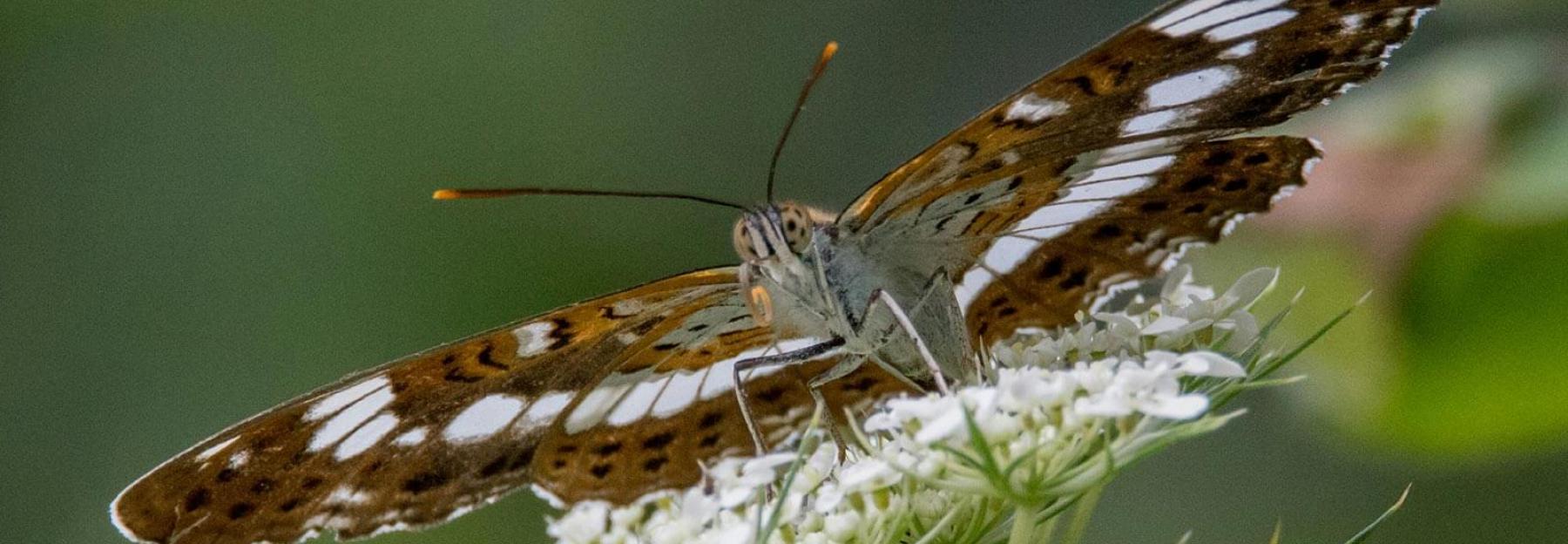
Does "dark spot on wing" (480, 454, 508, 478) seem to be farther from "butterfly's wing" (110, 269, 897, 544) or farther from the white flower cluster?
the white flower cluster

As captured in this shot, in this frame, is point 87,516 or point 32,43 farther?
point 32,43

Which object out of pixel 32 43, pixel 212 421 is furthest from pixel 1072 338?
pixel 32 43

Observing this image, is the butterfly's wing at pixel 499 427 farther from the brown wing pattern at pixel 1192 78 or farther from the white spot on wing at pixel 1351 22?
the white spot on wing at pixel 1351 22

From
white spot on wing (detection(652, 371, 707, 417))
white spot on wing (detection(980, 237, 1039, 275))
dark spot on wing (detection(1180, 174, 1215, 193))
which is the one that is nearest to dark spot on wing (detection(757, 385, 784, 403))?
white spot on wing (detection(652, 371, 707, 417))

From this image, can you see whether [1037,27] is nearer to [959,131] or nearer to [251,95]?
[251,95]

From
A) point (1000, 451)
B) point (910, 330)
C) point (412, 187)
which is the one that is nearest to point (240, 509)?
point (910, 330)

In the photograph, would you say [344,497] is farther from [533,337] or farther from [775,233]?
[775,233]

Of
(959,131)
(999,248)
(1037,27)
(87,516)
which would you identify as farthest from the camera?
(1037,27)
